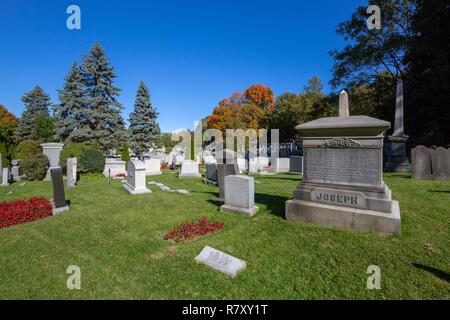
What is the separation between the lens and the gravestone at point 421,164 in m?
10.4

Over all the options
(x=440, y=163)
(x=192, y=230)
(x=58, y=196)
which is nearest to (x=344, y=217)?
(x=192, y=230)

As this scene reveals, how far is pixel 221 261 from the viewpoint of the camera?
12.7ft

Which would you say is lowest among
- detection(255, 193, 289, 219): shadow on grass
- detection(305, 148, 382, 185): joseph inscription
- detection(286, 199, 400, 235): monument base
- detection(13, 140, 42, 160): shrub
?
detection(255, 193, 289, 219): shadow on grass

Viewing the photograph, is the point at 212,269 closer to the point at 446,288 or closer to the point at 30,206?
the point at 446,288

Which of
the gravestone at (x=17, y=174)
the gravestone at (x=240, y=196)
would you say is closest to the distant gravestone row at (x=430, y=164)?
the gravestone at (x=240, y=196)

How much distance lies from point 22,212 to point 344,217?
375 inches

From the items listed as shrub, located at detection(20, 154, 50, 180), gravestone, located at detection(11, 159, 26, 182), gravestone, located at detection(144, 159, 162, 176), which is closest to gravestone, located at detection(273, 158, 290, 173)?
gravestone, located at detection(144, 159, 162, 176)

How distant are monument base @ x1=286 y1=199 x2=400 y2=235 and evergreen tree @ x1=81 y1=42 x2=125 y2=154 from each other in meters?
26.6

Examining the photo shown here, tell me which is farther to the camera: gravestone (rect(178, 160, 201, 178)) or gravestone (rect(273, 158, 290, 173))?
gravestone (rect(273, 158, 290, 173))

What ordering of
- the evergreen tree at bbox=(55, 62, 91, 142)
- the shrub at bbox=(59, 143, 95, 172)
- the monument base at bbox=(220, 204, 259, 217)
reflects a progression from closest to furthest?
1. the monument base at bbox=(220, 204, 259, 217)
2. the shrub at bbox=(59, 143, 95, 172)
3. the evergreen tree at bbox=(55, 62, 91, 142)

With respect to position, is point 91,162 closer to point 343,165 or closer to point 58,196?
point 58,196

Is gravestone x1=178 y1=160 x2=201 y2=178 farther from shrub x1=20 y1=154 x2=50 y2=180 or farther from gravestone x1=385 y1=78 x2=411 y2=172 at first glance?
gravestone x1=385 y1=78 x2=411 y2=172

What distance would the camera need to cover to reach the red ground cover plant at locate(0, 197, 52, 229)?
22.6 ft
